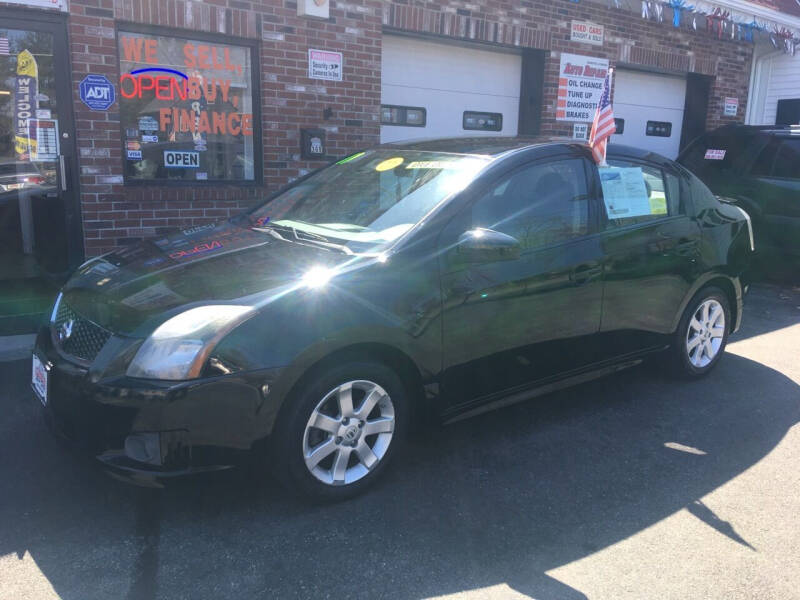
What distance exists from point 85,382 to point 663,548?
241cm

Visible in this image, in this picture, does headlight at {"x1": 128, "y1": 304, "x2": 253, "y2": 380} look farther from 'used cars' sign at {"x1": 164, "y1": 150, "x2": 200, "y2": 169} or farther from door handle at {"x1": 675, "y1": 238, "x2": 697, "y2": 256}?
'used cars' sign at {"x1": 164, "y1": 150, "x2": 200, "y2": 169}

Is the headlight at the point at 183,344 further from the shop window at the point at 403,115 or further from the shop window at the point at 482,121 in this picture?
the shop window at the point at 482,121

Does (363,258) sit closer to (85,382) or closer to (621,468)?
(85,382)

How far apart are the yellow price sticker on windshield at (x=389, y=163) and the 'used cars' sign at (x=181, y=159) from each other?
322cm

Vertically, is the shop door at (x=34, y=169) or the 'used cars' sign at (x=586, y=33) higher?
the 'used cars' sign at (x=586, y=33)

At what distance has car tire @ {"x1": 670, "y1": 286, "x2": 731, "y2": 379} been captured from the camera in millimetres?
4691

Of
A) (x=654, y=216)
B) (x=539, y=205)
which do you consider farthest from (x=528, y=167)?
(x=654, y=216)

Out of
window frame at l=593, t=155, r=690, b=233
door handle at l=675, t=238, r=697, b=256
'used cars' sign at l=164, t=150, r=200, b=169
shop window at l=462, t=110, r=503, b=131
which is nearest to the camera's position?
window frame at l=593, t=155, r=690, b=233

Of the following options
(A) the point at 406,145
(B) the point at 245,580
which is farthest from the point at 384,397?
(A) the point at 406,145

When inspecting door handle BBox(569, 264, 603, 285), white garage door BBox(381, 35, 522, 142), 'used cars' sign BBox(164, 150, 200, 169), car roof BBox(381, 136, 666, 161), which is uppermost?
white garage door BBox(381, 35, 522, 142)

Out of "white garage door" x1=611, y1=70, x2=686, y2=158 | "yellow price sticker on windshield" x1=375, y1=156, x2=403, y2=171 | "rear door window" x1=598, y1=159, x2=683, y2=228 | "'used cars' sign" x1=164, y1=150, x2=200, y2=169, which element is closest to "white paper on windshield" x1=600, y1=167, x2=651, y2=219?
"rear door window" x1=598, y1=159, x2=683, y2=228

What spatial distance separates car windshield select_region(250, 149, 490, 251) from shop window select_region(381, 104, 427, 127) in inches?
148

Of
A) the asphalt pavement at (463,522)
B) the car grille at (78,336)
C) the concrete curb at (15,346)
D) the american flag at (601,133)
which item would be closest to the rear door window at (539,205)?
the american flag at (601,133)

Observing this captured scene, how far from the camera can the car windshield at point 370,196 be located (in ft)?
11.4
